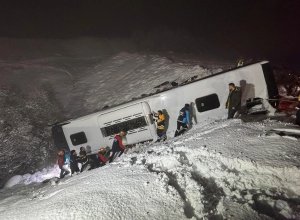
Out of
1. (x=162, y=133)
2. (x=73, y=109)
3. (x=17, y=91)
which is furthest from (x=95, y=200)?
(x=17, y=91)

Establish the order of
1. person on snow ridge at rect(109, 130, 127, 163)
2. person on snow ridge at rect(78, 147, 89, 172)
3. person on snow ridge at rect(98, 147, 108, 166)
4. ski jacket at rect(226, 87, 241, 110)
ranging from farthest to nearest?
person on snow ridge at rect(78, 147, 89, 172) < person on snow ridge at rect(98, 147, 108, 166) < person on snow ridge at rect(109, 130, 127, 163) < ski jacket at rect(226, 87, 241, 110)

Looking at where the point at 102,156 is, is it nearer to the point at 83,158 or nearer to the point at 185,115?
the point at 83,158

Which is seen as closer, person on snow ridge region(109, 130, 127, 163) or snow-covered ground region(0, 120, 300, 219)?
snow-covered ground region(0, 120, 300, 219)

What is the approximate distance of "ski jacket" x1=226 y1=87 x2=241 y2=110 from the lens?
1024 centimetres

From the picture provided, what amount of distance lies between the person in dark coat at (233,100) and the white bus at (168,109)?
48 centimetres

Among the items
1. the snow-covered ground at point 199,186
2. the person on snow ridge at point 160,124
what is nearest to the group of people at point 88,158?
the person on snow ridge at point 160,124

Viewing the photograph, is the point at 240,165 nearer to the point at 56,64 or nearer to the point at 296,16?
the point at 56,64

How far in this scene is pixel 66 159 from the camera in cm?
1303

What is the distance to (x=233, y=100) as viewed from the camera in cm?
1031

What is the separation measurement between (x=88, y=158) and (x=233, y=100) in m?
6.61

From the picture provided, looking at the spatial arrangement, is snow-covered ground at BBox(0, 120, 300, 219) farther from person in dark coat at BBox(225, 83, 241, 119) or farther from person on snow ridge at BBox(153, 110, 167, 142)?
person on snow ridge at BBox(153, 110, 167, 142)

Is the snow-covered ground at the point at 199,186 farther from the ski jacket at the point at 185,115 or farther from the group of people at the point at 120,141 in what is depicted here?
the ski jacket at the point at 185,115

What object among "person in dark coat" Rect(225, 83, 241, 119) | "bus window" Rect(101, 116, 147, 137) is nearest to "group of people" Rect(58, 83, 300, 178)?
"person in dark coat" Rect(225, 83, 241, 119)

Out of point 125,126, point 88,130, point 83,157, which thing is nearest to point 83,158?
point 83,157
